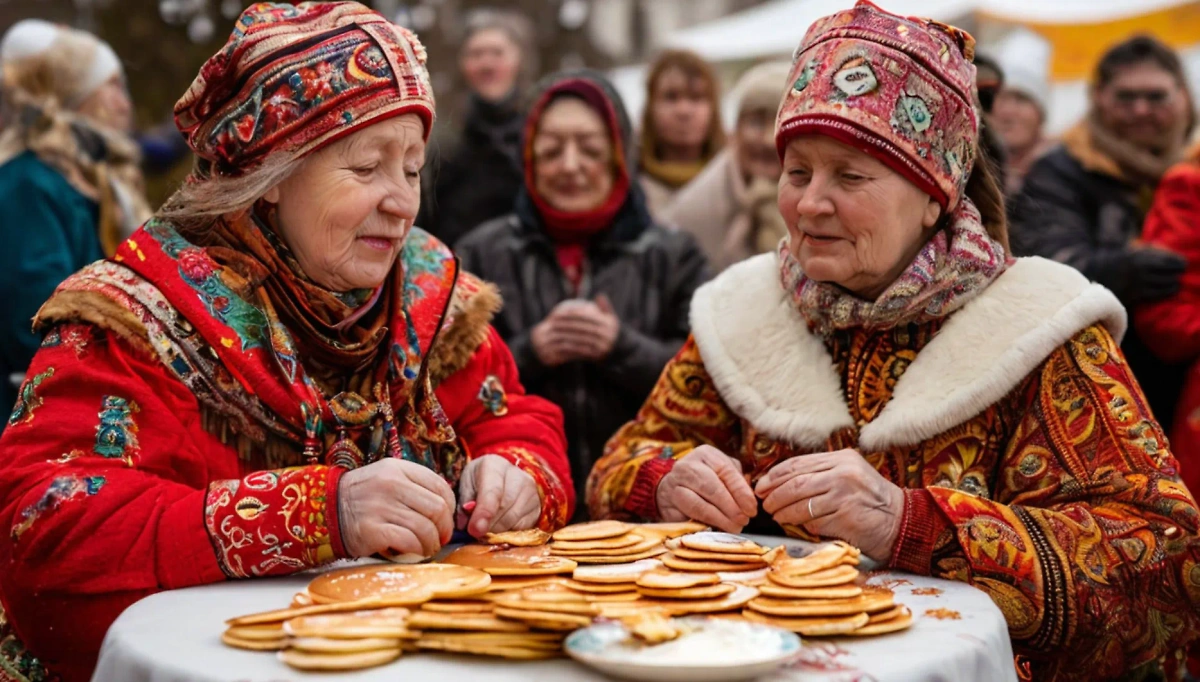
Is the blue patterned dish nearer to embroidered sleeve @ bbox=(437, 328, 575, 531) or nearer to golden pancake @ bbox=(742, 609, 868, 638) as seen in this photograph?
golden pancake @ bbox=(742, 609, 868, 638)

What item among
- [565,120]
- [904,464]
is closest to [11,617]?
[904,464]

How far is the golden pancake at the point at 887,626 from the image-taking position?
200 centimetres

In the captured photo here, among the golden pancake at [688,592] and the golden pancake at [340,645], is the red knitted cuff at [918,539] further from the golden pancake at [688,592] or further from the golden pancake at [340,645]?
the golden pancake at [340,645]

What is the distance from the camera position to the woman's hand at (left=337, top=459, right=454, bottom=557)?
7.68 ft

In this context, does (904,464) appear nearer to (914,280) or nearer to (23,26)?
(914,280)

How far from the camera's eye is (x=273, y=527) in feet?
7.67

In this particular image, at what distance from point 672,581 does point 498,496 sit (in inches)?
26.1

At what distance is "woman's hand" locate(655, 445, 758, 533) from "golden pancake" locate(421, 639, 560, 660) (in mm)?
849

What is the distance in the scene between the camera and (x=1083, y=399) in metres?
2.65

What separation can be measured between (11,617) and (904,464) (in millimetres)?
1874

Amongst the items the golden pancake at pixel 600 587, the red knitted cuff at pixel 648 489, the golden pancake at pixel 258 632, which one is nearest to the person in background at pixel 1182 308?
the red knitted cuff at pixel 648 489

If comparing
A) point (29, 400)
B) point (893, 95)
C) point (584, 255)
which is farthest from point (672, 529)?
point (584, 255)

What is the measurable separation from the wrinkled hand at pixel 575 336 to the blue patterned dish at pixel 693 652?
2.48 m

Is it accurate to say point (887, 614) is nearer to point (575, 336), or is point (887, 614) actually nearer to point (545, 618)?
point (545, 618)
